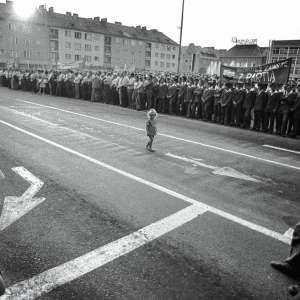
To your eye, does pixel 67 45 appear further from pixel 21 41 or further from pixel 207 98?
pixel 207 98

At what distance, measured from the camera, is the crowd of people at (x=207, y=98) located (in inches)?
547

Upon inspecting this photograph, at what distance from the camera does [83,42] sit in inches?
3568

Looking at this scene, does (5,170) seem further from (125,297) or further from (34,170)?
(125,297)

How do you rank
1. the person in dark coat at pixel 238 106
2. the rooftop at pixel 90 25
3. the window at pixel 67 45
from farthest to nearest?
the window at pixel 67 45 < the rooftop at pixel 90 25 < the person in dark coat at pixel 238 106

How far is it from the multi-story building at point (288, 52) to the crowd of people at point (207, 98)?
215 feet

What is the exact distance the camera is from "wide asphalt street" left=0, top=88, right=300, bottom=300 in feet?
12.5

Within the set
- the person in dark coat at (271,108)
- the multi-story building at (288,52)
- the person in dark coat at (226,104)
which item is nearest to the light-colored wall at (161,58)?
the multi-story building at (288,52)

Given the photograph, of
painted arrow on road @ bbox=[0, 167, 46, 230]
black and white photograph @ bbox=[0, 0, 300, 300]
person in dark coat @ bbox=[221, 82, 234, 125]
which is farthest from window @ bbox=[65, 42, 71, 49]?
painted arrow on road @ bbox=[0, 167, 46, 230]

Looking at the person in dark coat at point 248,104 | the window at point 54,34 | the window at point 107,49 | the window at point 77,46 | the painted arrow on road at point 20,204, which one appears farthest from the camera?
the window at point 107,49

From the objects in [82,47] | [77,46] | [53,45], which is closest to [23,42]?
[53,45]

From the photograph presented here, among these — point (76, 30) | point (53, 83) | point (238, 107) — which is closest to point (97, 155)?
point (238, 107)

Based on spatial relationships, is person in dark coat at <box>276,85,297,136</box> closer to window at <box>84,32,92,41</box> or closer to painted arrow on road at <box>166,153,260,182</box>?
painted arrow on road at <box>166,153,260,182</box>

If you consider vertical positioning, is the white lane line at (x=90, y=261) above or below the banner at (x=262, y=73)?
below

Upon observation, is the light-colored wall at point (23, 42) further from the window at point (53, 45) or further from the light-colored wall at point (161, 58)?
the light-colored wall at point (161, 58)
